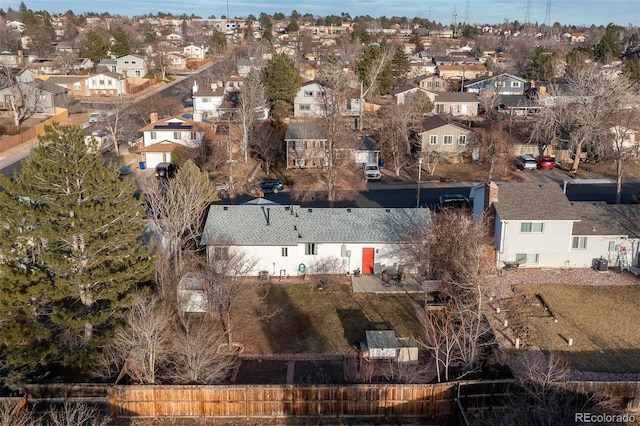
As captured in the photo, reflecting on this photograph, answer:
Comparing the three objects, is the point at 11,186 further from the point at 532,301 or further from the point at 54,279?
the point at 532,301

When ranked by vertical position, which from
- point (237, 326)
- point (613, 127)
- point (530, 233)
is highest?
Answer: point (613, 127)

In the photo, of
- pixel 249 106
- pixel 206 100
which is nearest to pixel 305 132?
pixel 249 106

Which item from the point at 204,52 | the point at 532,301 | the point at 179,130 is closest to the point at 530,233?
the point at 532,301

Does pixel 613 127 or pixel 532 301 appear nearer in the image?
pixel 532 301

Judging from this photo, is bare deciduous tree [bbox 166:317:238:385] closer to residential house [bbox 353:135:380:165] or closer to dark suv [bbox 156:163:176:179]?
dark suv [bbox 156:163:176:179]

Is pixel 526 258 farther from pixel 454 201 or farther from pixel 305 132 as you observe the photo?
pixel 305 132

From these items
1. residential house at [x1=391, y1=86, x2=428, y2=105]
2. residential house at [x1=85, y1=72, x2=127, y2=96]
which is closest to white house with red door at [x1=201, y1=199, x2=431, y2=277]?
residential house at [x1=391, y1=86, x2=428, y2=105]

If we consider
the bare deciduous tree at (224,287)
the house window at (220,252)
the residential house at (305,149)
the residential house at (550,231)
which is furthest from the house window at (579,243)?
the residential house at (305,149)
